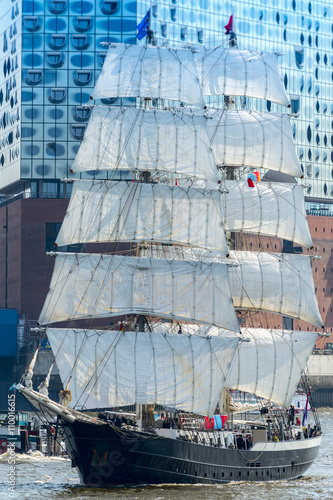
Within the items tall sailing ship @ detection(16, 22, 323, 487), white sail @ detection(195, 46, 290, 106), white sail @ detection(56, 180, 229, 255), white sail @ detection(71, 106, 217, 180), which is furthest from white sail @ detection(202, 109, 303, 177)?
white sail @ detection(56, 180, 229, 255)

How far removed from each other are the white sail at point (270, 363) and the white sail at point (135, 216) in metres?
8.46

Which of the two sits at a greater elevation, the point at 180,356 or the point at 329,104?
the point at 329,104

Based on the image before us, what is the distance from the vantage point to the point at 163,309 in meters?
60.6

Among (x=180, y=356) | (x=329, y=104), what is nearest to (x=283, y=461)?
(x=180, y=356)

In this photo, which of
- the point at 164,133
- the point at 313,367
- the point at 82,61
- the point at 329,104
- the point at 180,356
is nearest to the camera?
the point at 180,356

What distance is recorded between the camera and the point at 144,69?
2574 inches

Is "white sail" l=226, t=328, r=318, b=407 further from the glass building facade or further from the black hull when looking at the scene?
the glass building facade

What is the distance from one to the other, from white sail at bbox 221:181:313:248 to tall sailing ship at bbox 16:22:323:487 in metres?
0.31

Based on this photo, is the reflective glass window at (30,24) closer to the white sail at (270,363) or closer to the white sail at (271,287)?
the white sail at (271,287)

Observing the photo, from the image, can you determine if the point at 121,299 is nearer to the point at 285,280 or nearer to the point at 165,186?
the point at 165,186

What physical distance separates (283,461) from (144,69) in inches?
963

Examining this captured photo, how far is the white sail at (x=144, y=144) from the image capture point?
207 ft

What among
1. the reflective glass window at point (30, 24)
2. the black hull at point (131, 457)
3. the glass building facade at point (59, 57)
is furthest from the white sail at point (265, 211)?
the reflective glass window at point (30, 24)

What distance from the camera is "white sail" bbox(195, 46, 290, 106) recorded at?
75.5 metres
